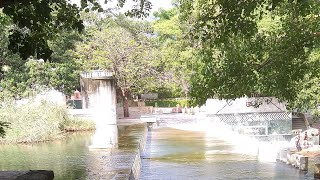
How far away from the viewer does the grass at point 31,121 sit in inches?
778

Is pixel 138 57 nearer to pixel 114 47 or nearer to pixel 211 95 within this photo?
pixel 114 47

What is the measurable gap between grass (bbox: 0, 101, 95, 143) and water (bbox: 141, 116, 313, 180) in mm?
4628

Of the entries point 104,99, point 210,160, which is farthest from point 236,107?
point 210,160

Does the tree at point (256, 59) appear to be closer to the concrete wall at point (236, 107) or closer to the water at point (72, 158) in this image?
the water at point (72, 158)

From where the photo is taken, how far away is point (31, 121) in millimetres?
20391

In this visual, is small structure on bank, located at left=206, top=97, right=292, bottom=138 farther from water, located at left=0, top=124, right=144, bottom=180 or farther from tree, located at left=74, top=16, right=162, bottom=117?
water, located at left=0, top=124, right=144, bottom=180

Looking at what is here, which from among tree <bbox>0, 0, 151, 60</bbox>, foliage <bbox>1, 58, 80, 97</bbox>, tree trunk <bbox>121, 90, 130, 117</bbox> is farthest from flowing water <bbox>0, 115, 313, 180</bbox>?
tree trunk <bbox>121, 90, 130, 117</bbox>

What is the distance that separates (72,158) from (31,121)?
643 cm

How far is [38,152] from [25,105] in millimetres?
5518

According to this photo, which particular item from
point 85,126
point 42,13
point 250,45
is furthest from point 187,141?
point 42,13

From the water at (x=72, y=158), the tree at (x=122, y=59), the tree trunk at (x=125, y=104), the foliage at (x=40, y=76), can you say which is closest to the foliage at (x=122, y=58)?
the tree at (x=122, y=59)

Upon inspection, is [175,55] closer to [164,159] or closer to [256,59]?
[164,159]

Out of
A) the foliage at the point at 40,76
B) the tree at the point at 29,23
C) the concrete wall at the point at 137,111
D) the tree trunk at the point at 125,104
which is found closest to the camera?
the tree at the point at 29,23

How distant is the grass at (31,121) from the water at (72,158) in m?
1.01
